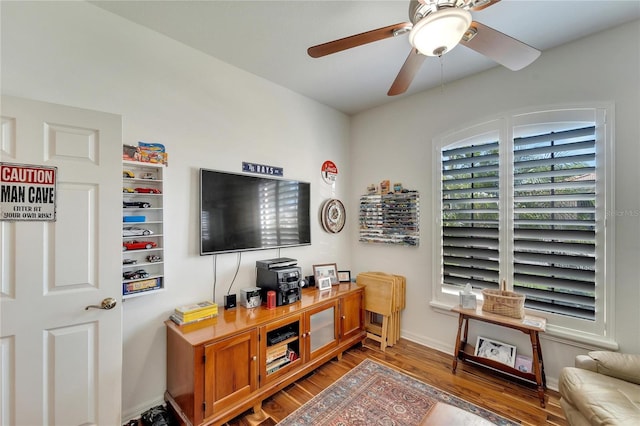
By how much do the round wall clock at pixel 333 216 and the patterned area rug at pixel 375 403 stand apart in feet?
5.17

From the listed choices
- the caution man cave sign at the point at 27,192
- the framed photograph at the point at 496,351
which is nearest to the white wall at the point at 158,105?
the caution man cave sign at the point at 27,192

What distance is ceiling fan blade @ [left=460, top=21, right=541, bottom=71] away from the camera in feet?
4.20

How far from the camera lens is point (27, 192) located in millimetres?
1351

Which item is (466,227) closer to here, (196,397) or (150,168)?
(196,397)

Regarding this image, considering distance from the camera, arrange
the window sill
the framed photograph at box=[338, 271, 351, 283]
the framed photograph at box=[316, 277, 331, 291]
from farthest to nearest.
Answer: the framed photograph at box=[338, 271, 351, 283], the framed photograph at box=[316, 277, 331, 291], the window sill

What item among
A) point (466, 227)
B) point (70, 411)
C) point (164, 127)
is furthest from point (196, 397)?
point (466, 227)

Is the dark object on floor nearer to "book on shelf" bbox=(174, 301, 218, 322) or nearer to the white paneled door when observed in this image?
the white paneled door

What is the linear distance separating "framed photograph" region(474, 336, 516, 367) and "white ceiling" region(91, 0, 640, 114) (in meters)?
2.49

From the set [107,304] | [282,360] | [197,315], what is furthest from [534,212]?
[107,304]

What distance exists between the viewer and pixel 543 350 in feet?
7.20

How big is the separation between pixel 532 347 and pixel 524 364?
0.90ft

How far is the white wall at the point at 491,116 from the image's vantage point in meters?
1.88

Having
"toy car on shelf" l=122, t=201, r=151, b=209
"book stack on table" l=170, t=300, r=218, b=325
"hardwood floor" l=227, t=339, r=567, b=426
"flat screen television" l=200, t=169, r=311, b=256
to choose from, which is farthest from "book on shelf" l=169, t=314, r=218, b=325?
"toy car on shelf" l=122, t=201, r=151, b=209

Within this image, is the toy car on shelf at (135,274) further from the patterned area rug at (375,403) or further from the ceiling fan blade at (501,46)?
the ceiling fan blade at (501,46)
